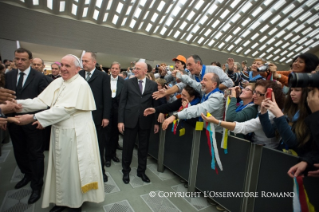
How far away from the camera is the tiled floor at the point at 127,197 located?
2.34 meters

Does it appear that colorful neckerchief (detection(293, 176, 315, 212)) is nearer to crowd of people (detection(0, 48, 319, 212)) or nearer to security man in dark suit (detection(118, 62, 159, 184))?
crowd of people (detection(0, 48, 319, 212))

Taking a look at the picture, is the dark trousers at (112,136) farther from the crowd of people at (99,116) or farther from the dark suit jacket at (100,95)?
the dark suit jacket at (100,95)

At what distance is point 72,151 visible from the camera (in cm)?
210

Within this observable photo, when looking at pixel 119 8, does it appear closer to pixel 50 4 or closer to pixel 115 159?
pixel 50 4

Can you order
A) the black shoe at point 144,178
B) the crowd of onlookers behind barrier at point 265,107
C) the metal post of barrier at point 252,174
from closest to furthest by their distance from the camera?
1. the crowd of onlookers behind barrier at point 265,107
2. the metal post of barrier at point 252,174
3. the black shoe at point 144,178

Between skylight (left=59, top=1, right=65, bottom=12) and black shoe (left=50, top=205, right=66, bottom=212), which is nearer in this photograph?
black shoe (left=50, top=205, right=66, bottom=212)

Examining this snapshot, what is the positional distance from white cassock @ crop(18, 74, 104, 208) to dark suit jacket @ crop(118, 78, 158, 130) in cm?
81

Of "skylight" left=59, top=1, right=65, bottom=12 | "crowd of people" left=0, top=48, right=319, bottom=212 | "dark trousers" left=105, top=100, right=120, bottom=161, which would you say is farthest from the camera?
Result: "skylight" left=59, top=1, right=65, bottom=12

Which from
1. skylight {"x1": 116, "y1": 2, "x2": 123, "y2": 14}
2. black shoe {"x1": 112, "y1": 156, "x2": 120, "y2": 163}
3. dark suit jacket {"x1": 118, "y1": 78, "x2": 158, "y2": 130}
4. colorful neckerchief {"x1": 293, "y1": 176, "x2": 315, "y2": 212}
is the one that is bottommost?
black shoe {"x1": 112, "y1": 156, "x2": 120, "y2": 163}

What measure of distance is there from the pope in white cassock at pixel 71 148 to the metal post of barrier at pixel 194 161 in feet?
4.50

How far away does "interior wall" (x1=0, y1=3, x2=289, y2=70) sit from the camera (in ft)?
40.2

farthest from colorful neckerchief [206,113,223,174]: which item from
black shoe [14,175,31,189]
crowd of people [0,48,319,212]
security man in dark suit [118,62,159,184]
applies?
black shoe [14,175,31,189]

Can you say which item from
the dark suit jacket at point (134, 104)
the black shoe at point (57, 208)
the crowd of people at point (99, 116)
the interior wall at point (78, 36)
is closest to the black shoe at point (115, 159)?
the crowd of people at point (99, 116)

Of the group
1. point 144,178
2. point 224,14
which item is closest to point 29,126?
point 144,178
